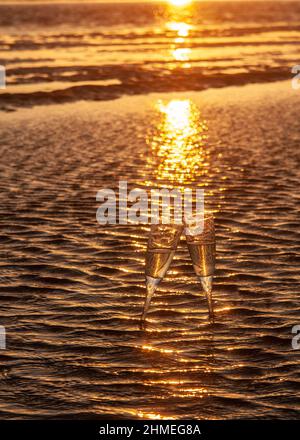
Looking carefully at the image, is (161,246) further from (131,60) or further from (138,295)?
(131,60)

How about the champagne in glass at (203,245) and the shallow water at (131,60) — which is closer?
the champagne in glass at (203,245)

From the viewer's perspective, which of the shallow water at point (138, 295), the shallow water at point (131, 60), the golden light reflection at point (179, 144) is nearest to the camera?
the shallow water at point (138, 295)

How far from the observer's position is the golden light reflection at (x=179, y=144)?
764 inches

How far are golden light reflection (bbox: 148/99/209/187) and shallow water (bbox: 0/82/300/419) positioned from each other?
101 mm

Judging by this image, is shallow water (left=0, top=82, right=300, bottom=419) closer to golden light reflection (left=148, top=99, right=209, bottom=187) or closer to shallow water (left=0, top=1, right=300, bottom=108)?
golden light reflection (left=148, top=99, right=209, bottom=187)

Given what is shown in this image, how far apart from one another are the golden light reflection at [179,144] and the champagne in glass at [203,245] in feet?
26.9

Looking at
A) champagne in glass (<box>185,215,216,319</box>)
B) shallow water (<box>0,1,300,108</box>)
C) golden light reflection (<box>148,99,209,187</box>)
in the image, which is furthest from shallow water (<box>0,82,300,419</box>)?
shallow water (<box>0,1,300,108</box>)

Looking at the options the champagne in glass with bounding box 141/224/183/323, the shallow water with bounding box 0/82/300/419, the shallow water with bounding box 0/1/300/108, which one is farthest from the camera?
the shallow water with bounding box 0/1/300/108

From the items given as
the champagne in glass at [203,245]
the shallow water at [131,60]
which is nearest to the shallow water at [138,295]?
the champagne in glass at [203,245]

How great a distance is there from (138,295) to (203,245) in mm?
1772

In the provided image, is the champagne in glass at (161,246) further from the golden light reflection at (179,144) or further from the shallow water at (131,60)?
the shallow water at (131,60)

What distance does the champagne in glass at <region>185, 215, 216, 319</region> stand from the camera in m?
9.88

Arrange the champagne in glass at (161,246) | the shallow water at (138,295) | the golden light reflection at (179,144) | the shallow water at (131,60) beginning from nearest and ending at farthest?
the shallow water at (138,295), the champagne in glass at (161,246), the golden light reflection at (179,144), the shallow water at (131,60)
